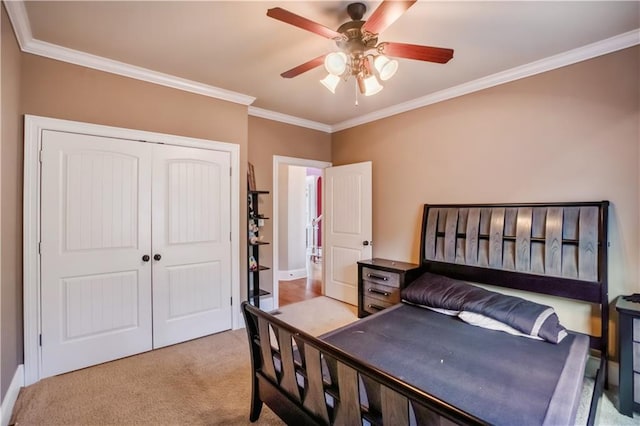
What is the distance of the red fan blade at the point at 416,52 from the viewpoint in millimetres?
1825

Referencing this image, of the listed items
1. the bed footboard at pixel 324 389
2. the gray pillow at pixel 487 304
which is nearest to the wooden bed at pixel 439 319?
the bed footboard at pixel 324 389

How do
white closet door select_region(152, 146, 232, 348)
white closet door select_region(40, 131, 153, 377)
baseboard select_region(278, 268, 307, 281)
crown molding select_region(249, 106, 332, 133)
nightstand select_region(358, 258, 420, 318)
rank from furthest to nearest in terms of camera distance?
baseboard select_region(278, 268, 307, 281) < crown molding select_region(249, 106, 332, 133) < nightstand select_region(358, 258, 420, 318) < white closet door select_region(152, 146, 232, 348) < white closet door select_region(40, 131, 153, 377)

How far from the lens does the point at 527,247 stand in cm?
268

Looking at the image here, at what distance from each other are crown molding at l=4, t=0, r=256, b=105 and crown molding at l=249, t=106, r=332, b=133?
410 millimetres

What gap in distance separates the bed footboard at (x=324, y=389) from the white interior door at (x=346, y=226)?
8.08ft

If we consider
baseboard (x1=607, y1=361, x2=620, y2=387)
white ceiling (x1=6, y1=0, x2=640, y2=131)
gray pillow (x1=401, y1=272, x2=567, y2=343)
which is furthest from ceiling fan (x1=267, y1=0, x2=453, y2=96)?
baseboard (x1=607, y1=361, x2=620, y2=387)

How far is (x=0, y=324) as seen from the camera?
1.87 m

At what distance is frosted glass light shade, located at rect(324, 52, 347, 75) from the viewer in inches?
72.4

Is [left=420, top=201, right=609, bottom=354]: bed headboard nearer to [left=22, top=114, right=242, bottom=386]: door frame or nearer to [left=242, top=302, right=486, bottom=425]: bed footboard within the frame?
[left=242, top=302, right=486, bottom=425]: bed footboard

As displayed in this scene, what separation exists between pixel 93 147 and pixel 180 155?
70 centimetres

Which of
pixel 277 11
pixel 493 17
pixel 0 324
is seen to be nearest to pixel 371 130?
pixel 493 17

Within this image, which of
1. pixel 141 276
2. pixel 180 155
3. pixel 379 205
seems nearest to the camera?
pixel 141 276

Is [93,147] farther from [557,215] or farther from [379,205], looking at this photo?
[557,215]

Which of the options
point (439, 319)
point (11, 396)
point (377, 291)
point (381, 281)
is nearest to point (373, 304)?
point (377, 291)
